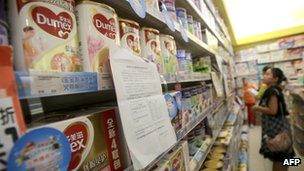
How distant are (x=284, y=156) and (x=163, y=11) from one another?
2.80 meters

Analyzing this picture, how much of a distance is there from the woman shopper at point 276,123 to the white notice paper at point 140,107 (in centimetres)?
268

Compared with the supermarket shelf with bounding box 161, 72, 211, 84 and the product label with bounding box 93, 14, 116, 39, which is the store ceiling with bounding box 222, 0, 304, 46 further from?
the product label with bounding box 93, 14, 116, 39

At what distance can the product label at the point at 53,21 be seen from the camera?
516 mm

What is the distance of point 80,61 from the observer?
2.06 feet

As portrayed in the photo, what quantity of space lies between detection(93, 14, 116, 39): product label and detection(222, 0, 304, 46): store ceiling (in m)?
4.64

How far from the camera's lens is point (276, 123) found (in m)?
3.23

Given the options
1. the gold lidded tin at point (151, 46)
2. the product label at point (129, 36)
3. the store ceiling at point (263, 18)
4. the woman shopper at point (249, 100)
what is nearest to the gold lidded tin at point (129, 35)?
the product label at point (129, 36)

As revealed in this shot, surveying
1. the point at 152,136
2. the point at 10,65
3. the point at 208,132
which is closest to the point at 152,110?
the point at 152,136

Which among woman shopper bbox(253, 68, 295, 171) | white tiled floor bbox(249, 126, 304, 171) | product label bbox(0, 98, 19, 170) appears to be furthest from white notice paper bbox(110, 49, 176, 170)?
white tiled floor bbox(249, 126, 304, 171)

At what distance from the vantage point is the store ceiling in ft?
19.0

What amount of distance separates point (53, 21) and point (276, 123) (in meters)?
3.22

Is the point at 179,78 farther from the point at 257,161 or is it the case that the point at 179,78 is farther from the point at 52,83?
the point at 257,161

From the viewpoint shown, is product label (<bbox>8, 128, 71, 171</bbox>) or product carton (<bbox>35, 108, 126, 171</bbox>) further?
product carton (<bbox>35, 108, 126, 171</bbox>)

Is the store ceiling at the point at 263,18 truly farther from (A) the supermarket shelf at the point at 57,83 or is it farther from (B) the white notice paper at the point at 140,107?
(A) the supermarket shelf at the point at 57,83
